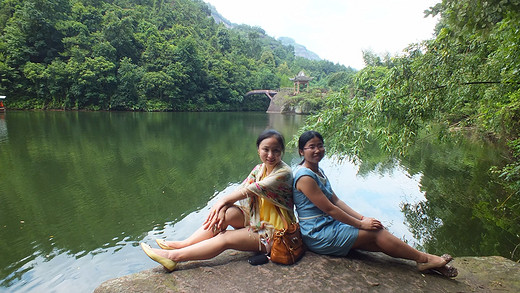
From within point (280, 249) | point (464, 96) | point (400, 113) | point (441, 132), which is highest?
point (464, 96)

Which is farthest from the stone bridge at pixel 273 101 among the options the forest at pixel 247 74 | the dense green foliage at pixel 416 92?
the dense green foliage at pixel 416 92

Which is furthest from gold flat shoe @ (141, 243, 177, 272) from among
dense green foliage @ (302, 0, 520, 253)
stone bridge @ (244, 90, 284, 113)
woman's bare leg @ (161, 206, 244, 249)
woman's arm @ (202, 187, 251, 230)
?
A: stone bridge @ (244, 90, 284, 113)

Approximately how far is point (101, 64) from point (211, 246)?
1189 inches

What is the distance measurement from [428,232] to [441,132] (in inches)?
64.5

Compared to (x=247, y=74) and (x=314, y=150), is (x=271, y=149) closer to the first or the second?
(x=314, y=150)

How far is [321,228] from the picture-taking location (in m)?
1.88

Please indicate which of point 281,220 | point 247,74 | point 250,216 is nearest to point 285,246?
point 281,220

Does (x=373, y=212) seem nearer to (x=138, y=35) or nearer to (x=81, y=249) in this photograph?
(x=81, y=249)

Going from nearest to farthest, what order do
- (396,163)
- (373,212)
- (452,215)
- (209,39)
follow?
(452,215) → (373,212) → (396,163) → (209,39)

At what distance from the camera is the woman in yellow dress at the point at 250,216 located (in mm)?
1783

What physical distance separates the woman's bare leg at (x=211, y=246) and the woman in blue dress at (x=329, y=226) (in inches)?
15.3

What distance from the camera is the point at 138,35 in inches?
1292

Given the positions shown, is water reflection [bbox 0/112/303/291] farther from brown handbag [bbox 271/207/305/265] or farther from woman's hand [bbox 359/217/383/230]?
woman's hand [bbox 359/217/383/230]

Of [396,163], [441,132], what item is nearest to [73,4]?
[396,163]
